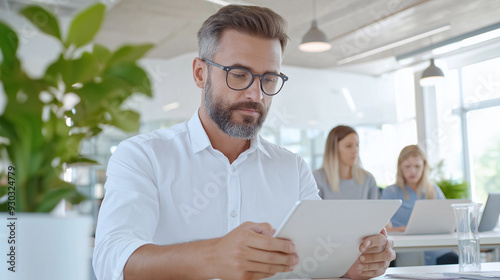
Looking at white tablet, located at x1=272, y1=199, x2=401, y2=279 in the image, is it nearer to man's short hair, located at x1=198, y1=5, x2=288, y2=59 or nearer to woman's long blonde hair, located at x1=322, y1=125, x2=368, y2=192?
man's short hair, located at x1=198, y1=5, x2=288, y2=59

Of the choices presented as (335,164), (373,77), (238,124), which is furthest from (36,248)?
(373,77)

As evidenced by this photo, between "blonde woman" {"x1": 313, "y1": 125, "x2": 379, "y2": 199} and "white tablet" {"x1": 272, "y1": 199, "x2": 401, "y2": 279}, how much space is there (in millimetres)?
2777

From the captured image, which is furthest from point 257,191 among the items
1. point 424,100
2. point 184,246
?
point 424,100

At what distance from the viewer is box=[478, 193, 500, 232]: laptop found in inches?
123

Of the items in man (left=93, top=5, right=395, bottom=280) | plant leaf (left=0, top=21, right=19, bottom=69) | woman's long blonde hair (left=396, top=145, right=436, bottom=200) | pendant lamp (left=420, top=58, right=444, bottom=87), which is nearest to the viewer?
plant leaf (left=0, top=21, right=19, bottom=69)

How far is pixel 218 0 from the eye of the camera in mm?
5535

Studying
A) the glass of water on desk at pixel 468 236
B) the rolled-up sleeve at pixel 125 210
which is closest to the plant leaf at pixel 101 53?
the rolled-up sleeve at pixel 125 210

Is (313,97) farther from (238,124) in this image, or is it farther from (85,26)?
(85,26)

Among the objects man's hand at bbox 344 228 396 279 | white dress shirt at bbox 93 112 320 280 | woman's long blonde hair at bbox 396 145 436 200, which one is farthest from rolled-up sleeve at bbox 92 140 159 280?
woman's long blonde hair at bbox 396 145 436 200

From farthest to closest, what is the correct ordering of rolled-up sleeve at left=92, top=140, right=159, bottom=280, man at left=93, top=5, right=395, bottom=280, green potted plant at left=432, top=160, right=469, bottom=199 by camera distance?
green potted plant at left=432, top=160, right=469, bottom=199
man at left=93, top=5, right=395, bottom=280
rolled-up sleeve at left=92, top=140, right=159, bottom=280

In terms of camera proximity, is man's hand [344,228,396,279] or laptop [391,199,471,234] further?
laptop [391,199,471,234]

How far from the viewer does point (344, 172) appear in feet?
13.8

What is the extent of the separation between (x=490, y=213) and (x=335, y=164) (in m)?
1.24

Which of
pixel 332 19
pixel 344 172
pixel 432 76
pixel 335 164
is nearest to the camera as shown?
pixel 335 164
